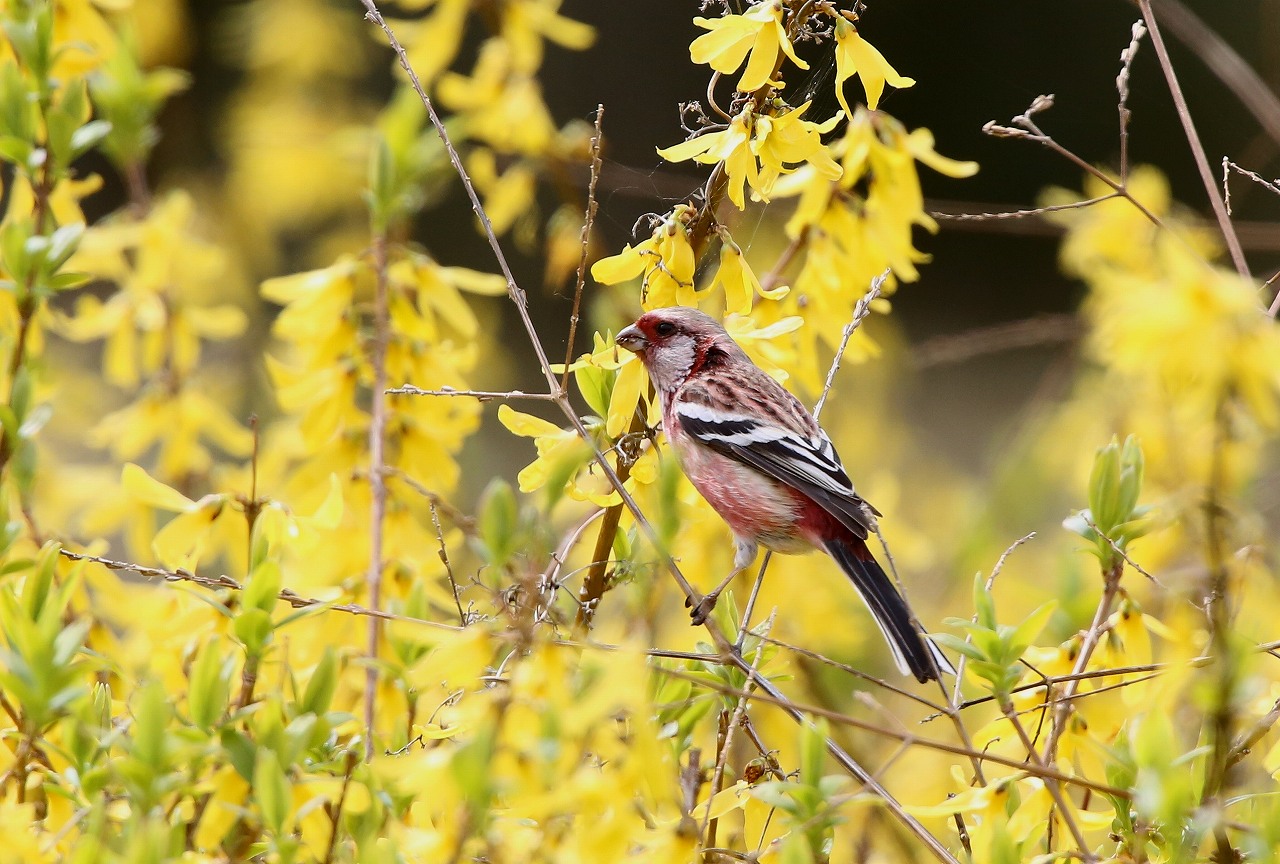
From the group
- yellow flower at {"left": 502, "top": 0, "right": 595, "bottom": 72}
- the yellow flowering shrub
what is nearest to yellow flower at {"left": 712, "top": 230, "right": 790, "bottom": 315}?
the yellow flowering shrub

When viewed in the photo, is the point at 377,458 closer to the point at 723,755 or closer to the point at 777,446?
the point at 723,755

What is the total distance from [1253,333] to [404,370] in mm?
1580

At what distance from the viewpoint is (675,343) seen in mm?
2799

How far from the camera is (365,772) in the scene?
1.55 m

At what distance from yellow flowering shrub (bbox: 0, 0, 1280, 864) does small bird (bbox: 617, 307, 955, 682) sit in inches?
5.7

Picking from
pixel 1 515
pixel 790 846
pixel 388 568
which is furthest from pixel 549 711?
pixel 388 568

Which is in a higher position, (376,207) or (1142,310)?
(1142,310)

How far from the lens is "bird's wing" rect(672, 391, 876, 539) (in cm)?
274

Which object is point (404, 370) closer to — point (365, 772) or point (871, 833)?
point (365, 772)

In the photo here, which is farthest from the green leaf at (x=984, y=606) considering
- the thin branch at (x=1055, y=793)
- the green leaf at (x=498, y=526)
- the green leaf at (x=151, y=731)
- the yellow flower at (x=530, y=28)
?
the yellow flower at (x=530, y=28)

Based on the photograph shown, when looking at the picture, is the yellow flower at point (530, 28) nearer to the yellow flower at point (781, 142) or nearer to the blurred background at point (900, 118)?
the yellow flower at point (781, 142)

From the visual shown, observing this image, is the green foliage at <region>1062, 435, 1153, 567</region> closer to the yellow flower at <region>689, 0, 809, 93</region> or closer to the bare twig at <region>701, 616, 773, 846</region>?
the bare twig at <region>701, 616, 773, 846</region>

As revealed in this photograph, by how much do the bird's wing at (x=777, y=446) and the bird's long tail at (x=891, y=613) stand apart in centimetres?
6

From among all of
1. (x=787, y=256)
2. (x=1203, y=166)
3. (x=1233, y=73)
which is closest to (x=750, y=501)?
(x=787, y=256)
